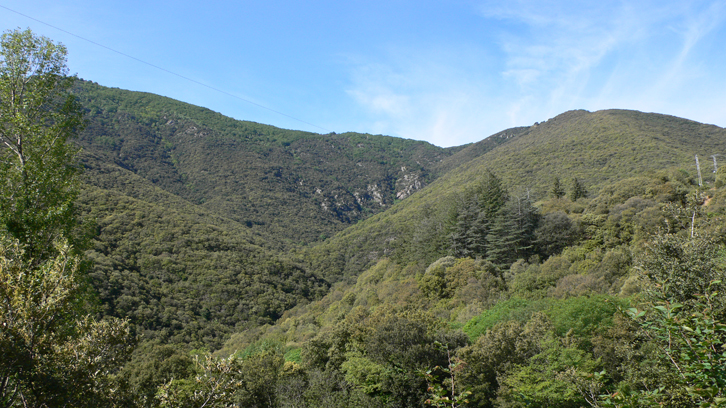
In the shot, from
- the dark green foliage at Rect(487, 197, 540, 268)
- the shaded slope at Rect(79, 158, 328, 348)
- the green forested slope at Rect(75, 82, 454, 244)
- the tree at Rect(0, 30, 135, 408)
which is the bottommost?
the shaded slope at Rect(79, 158, 328, 348)

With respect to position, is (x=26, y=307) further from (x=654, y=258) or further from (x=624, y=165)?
(x=624, y=165)

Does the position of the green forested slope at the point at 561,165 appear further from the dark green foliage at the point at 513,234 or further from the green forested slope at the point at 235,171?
the green forested slope at the point at 235,171

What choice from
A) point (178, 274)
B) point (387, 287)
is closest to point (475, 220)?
point (387, 287)

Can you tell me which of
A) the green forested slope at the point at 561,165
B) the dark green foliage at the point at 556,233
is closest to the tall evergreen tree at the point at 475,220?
the green forested slope at the point at 561,165

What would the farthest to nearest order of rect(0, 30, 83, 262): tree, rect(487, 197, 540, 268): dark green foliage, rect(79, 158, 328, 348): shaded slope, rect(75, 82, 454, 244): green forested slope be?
rect(75, 82, 454, 244): green forested slope → rect(79, 158, 328, 348): shaded slope → rect(487, 197, 540, 268): dark green foliage → rect(0, 30, 83, 262): tree

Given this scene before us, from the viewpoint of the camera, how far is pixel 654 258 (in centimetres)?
1020

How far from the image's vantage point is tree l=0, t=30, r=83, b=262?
32.0ft

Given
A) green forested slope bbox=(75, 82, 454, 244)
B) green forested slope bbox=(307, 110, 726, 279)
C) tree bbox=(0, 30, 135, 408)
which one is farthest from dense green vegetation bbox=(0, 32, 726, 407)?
green forested slope bbox=(75, 82, 454, 244)

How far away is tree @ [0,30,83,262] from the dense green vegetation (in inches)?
2.2

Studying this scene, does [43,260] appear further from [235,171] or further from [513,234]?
[235,171]

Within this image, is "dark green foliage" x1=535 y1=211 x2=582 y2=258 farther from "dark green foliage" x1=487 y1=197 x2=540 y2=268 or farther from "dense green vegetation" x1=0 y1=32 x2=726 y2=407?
"dark green foliage" x1=487 y1=197 x2=540 y2=268

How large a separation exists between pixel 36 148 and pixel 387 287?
4430 cm

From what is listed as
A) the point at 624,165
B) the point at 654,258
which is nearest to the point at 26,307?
the point at 654,258

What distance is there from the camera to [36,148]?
35.4 ft
